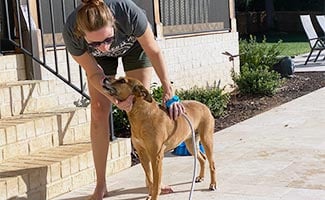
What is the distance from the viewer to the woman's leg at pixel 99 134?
14.7 ft

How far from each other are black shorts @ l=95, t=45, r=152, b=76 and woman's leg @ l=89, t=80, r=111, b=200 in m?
0.22

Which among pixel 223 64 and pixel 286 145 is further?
pixel 223 64

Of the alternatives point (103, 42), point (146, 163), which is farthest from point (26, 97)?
point (103, 42)

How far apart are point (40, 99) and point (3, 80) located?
Answer: 0.45 meters

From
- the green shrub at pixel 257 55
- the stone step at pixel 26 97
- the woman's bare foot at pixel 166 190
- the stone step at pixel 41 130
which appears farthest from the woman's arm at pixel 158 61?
the green shrub at pixel 257 55

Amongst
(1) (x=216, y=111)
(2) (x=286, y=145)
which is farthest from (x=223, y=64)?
(2) (x=286, y=145)

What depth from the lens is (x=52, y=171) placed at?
4.55m

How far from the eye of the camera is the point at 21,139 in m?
4.83

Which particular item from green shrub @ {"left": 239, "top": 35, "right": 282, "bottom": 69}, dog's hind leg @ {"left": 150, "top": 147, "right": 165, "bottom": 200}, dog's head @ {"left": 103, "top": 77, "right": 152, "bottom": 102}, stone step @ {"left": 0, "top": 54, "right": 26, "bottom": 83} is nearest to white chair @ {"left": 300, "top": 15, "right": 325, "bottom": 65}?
green shrub @ {"left": 239, "top": 35, "right": 282, "bottom": 69}

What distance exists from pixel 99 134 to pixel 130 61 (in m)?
0.58

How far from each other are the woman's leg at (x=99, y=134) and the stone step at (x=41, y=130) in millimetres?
667

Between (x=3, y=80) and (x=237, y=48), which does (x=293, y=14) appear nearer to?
(x=237, y=48)

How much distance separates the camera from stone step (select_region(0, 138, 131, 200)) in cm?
427

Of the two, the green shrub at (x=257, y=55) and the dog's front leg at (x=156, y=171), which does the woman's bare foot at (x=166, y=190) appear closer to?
the dog's front leg at (x=156, y=171)
